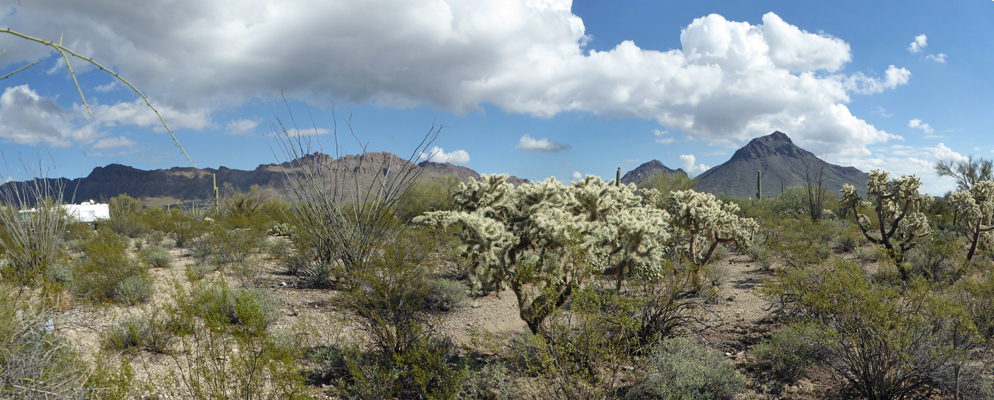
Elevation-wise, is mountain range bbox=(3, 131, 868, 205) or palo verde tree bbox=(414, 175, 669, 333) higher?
mountain range bbox=(3, 131, 868, 205)

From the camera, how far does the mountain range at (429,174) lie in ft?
30.2

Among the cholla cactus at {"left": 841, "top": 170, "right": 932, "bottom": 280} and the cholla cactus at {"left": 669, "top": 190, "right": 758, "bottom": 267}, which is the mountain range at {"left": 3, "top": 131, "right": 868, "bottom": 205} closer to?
the cholla cactus at {"left": 669, "top": 190, "right": 758, "bottom": 267}

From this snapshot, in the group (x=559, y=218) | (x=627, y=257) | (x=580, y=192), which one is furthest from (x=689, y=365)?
(x=580, y=192)

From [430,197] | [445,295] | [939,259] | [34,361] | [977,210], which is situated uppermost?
[430,197]

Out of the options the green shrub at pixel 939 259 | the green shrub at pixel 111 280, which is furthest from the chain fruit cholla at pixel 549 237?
the green shrub at pixel 111 280

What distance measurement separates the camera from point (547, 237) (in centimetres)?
487

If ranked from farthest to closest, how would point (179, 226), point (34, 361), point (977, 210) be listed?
1. point (179, 226)
2. point (977, 210)
3. point (34, 361)

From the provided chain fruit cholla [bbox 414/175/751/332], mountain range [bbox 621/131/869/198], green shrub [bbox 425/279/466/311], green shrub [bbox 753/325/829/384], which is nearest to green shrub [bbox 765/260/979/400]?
green shrub [bbox 753/325/829/384]

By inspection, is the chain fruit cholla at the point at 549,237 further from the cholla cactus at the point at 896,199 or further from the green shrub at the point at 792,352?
the cholla cactus at the point at 896,199

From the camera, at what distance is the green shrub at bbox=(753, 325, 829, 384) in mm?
5207

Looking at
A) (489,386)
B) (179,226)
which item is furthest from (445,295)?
(179,226)

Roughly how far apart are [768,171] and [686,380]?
110 metres

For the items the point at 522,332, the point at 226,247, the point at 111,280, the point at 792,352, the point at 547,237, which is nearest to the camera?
the point at 547,237

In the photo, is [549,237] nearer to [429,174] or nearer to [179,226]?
[179,226]
